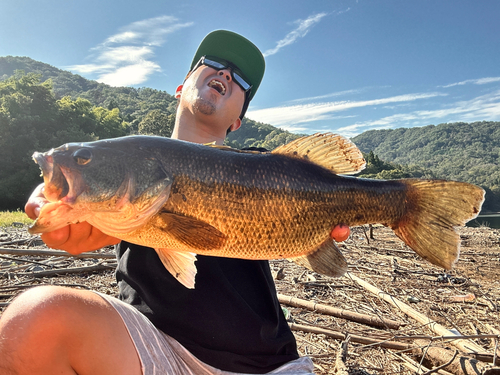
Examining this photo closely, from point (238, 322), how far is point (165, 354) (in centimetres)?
56

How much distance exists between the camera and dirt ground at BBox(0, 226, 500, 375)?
11.4ft

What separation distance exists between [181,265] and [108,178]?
0.76m

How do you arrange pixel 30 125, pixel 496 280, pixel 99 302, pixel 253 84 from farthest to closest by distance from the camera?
pixel 30 125 → pixel 496 280 → pixel 253 84 → pixel 99 302

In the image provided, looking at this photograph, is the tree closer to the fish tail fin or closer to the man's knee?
the fish tail fin

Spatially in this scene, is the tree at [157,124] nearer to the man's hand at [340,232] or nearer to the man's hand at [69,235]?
the man's hand at [69,235]

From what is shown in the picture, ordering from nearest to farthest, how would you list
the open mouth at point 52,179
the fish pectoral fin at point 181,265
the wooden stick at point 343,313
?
the open mouth at point 52,179 < the fish pectoral fin at point 181,265 < the wooden stick at point 343,313

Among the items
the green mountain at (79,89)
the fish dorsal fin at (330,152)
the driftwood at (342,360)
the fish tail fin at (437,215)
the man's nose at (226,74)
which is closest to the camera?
the fish tail fin at (437,215)

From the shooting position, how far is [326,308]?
4.54 metres

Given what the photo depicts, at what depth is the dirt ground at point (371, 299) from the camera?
3472mm

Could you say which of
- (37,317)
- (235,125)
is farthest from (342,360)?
(235,125)

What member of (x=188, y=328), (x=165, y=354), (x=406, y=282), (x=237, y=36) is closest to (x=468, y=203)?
(x=188, y=328)

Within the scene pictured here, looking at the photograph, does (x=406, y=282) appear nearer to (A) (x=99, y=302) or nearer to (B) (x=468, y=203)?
(B) (x=468, y=203)

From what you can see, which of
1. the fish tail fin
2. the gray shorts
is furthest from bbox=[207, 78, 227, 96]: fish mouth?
the gray shorts

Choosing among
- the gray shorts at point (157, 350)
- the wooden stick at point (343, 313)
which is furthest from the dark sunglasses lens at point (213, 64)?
the wooden stick at point (343, 313)
